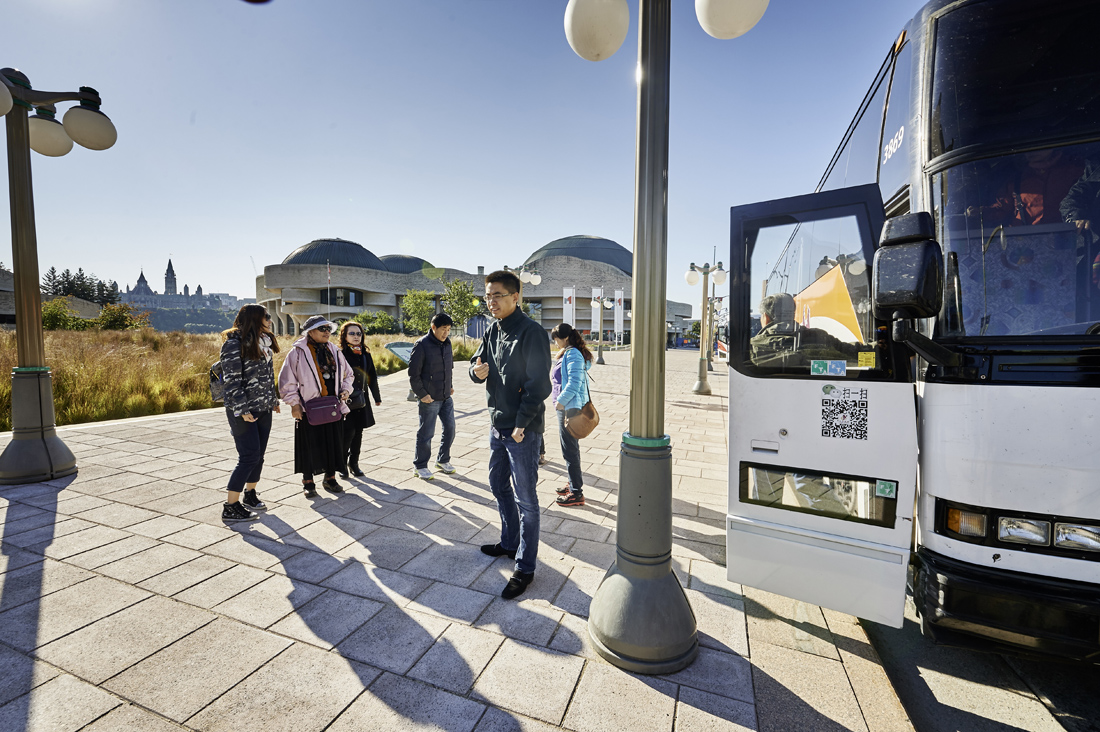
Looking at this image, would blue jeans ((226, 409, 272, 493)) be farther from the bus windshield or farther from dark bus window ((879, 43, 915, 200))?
dark bus window ((879, 43, 915, 200))

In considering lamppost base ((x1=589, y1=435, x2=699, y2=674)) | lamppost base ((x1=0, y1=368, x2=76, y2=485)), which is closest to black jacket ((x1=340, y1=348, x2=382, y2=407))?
lamppost base ((x1=0, y1=368, x2=76, y2=485))

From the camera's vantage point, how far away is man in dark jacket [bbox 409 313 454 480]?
17.2 ft

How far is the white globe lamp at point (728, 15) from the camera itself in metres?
2.40

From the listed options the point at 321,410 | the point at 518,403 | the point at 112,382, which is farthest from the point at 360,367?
the point at 112,382

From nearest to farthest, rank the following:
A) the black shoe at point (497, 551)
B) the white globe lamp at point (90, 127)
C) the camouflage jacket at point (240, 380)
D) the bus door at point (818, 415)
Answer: the bus door at point (818, 415) < the black shoe at point (497, 551) < the camouflage jacket at point (240, 380) < the white globe lamp at point (90, 127)

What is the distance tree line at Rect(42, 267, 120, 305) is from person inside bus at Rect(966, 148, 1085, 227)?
78.3 metres

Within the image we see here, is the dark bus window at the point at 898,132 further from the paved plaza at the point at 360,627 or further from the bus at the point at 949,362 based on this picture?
the paved plaza at the point at 360,627

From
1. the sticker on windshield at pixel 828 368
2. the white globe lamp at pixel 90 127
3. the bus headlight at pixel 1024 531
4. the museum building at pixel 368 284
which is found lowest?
the bus headlight at pixel 1024 531

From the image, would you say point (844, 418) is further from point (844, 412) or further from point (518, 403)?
point (518, 403)

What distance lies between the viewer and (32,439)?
4.98m

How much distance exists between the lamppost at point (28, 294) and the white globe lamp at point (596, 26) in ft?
17.8

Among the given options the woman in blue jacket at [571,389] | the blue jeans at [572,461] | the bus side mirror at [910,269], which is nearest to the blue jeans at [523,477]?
the woman in blue jacket at [571,389]

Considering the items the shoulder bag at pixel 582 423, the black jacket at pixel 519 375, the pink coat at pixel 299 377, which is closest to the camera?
the black jacket at pixel 519 375

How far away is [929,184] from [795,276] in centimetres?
68
